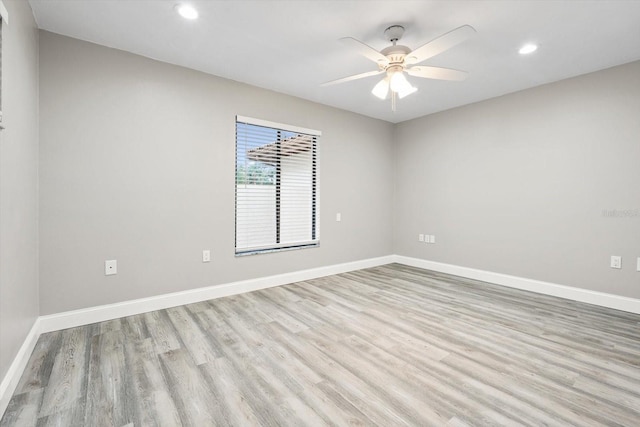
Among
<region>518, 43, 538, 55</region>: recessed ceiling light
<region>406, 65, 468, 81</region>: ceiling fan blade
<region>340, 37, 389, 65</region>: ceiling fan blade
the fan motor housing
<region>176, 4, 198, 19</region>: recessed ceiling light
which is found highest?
<region>518, 43, 538, 55</region>: recessed ceiling light

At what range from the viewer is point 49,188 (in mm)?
2445

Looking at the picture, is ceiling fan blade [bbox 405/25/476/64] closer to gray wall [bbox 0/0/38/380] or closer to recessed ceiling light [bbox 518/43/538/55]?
recessed ceiling light [bbox 518/43/538/55]

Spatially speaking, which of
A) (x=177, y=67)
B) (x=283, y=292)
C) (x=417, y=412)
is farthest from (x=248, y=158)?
(x=417, y=412)

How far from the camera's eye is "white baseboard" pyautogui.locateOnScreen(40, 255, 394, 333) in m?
2.49

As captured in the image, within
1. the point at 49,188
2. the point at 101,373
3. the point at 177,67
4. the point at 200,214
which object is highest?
the point at 177,67

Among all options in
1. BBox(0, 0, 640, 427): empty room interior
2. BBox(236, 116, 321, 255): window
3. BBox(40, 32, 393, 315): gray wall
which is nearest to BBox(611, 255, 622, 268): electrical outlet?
BBox(0, 0, 640, 427): empty room interior

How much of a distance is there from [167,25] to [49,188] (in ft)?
5.53

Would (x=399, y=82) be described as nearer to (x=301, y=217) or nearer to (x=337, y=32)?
(x=337, y=32)

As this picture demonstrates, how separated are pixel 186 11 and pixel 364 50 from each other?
1384mm

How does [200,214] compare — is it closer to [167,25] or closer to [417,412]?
[167,25]

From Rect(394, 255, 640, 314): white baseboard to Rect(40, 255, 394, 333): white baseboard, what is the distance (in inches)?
67.1

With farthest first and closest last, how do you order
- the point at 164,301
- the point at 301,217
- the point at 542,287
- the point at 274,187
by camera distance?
the point at 301,217 < the point at 274,187 < the point at 542,287 < the point at 164,301

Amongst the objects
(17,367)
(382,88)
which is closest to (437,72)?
(382,88)

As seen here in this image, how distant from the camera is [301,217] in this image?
4.14 m
